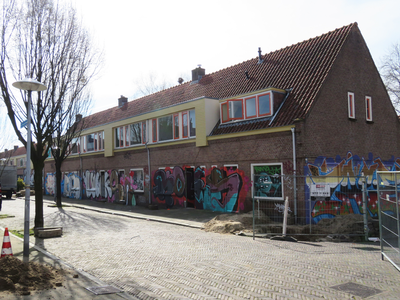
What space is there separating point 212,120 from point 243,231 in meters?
7.57

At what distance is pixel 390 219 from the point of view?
277 inches

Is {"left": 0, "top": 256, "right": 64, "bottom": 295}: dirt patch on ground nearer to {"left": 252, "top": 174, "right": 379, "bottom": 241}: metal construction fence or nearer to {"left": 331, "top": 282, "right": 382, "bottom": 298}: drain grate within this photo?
{"left": 331, "top": 282, "right": 382, "bottom": 298}: drain grate

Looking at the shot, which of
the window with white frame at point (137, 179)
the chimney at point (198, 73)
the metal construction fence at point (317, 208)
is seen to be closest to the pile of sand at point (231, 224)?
the metal construction fence at point (317, 208)

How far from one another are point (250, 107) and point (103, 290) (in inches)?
476

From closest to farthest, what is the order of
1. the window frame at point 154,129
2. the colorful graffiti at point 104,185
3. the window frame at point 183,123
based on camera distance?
the window frame at point 183,123, the window frame at point 154,129, the colorful graffiti at point 104,185

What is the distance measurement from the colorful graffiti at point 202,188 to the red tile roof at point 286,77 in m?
2.26

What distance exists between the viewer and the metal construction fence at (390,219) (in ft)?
21.5

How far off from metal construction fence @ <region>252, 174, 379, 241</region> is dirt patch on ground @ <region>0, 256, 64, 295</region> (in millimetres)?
6301

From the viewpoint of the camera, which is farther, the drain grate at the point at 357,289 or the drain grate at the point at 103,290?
the drain grate at the point at 103,290

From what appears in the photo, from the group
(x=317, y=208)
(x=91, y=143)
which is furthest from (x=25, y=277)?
(x=91, y=143)

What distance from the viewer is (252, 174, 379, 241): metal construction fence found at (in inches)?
435

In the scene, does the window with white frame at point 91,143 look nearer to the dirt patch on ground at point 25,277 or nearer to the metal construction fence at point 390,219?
the dirt patch on ground at point 25,277

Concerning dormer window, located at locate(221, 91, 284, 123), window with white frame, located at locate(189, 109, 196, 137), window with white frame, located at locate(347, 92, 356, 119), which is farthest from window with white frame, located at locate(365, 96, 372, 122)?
window with white frame, located at locate(189, 109, 196, 137)

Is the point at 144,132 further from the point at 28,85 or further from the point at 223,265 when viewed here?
the point at 223,265
